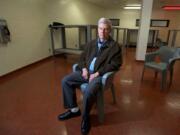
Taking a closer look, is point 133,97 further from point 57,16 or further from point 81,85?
point 57,16

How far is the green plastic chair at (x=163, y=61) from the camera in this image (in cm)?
262

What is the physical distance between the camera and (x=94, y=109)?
210cm

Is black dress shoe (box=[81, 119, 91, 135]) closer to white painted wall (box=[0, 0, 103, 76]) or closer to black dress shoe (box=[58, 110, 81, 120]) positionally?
black dress shoe (box=[58, 110, 81, 120])

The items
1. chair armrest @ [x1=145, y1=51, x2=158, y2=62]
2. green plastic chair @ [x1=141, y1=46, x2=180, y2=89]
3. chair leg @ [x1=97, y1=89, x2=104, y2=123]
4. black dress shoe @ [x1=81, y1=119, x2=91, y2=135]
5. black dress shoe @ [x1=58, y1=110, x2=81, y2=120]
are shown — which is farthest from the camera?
chair armrest @ [x1=145, y1=51, x2=158, y2=62]

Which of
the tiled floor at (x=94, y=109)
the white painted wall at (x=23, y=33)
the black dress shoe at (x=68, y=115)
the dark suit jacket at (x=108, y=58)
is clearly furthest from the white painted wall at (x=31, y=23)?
the dark suit jacket at (x=108, y=58)

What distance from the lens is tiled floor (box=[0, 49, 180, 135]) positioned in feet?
5.57

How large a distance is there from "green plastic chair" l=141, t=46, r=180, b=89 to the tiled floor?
1.06 feet

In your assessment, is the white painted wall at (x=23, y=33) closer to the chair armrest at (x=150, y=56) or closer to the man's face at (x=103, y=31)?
the man's face at (x=103, y=31)

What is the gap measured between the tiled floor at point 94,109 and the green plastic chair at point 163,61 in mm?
325

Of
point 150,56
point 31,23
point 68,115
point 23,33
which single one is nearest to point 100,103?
point 68,115

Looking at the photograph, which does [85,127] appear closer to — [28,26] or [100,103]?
[100,103]

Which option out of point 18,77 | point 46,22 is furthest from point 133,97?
point 46,22

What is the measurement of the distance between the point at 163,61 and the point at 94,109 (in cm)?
186

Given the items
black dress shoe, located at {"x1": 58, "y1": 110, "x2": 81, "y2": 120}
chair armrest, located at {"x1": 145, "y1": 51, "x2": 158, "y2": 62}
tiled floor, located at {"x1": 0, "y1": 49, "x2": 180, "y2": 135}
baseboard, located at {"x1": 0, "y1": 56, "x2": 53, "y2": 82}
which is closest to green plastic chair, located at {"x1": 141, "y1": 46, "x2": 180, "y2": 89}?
chair armrest, located at {"x1": 145, "y1": 51, "x2": 158, "y2": 62}
